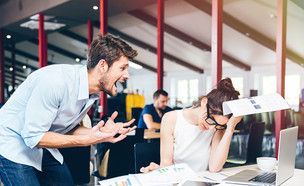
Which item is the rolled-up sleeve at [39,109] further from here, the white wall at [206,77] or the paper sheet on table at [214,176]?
the white wall at [206,77]

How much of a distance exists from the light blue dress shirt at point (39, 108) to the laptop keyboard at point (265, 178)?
3.19 ft

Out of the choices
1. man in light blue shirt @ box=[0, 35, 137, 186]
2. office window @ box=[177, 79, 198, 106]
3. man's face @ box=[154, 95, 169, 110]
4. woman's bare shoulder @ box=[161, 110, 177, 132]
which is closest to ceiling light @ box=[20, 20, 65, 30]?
man's face @ box=[154, 95, 169, 110]

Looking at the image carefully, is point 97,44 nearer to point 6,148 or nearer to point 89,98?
point 89,98

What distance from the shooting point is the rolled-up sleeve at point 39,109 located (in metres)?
1.48

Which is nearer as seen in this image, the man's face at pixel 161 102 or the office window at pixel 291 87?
the man's face at pixel 161 102

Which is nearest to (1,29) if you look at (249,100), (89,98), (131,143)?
(131,143)

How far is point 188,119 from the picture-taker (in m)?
2.11

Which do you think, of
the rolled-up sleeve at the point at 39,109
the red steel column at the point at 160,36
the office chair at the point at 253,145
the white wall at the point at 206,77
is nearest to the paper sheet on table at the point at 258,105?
the rolled-up sleeve at the point at 39,109

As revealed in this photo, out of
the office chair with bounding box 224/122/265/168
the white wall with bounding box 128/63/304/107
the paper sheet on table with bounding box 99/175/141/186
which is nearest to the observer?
the paper sheet on table with bounding box 99/175/141/186

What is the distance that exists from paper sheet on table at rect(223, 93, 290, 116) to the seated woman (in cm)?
30

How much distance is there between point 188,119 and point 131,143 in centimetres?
88

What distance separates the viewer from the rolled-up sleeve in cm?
148

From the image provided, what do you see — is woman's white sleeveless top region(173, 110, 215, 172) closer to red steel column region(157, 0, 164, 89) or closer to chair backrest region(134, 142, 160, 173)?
chair backrest region(134, 142, 160, 173)

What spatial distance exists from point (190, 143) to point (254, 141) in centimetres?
191
